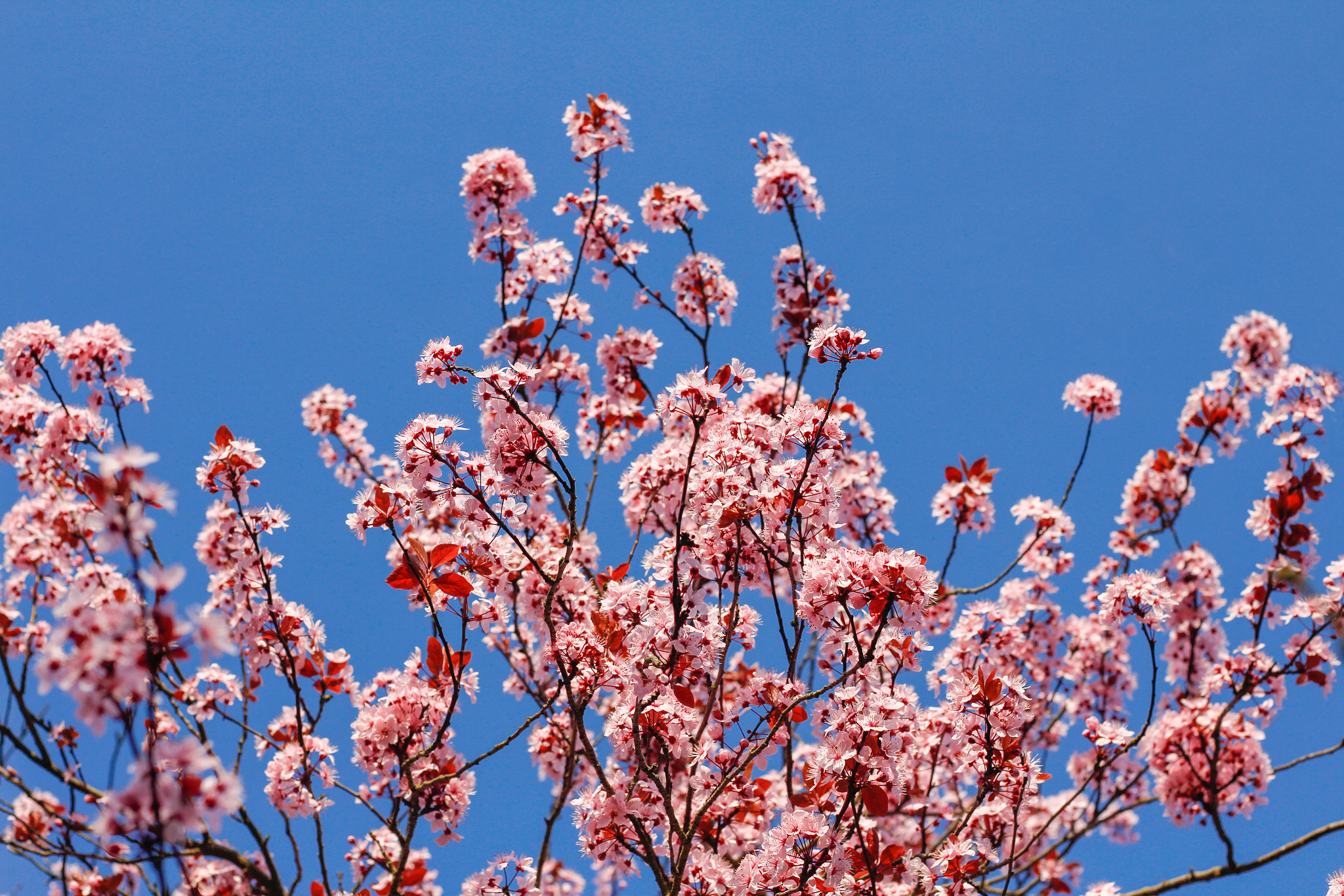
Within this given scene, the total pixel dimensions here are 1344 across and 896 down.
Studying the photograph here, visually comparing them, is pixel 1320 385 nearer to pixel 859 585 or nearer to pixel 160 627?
pixel 859 585

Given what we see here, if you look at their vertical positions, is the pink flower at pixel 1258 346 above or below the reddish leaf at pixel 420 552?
above

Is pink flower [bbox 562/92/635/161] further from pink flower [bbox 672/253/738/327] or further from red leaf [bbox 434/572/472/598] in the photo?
red leaf [bbox 434/572/472/598]

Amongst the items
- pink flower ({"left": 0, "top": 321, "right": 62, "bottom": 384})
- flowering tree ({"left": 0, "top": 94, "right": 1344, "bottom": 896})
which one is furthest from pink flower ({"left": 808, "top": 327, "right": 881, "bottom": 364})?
pink flower ({"left": 0, "top": 321, "right": 62, "bottom": 384})

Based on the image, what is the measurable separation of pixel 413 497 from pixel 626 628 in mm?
1194

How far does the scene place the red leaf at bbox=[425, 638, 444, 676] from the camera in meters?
3.63

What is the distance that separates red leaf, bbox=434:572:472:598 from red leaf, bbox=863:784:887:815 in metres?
1.84

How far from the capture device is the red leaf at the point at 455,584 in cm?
321

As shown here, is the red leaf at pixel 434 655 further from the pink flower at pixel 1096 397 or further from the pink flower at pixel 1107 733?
the pink flower at pixel 1096 397

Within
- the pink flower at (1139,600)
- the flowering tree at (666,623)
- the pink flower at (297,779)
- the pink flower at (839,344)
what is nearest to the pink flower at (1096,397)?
the flowering tree at (666,623)

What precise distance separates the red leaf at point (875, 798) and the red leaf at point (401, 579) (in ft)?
6.94

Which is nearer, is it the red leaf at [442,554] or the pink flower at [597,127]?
the red leaf at [442,554]

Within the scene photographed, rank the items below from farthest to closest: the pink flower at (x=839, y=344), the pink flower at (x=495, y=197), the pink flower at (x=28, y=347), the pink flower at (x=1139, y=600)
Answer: the pink flower at (x=495, y=197), the pink flower at (x=28, y=347), the pink flower at (x=1139, y=600), the pink flower at (x=839, y=344)

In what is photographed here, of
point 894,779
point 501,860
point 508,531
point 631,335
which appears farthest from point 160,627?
point 631,335

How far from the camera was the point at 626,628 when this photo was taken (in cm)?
362
